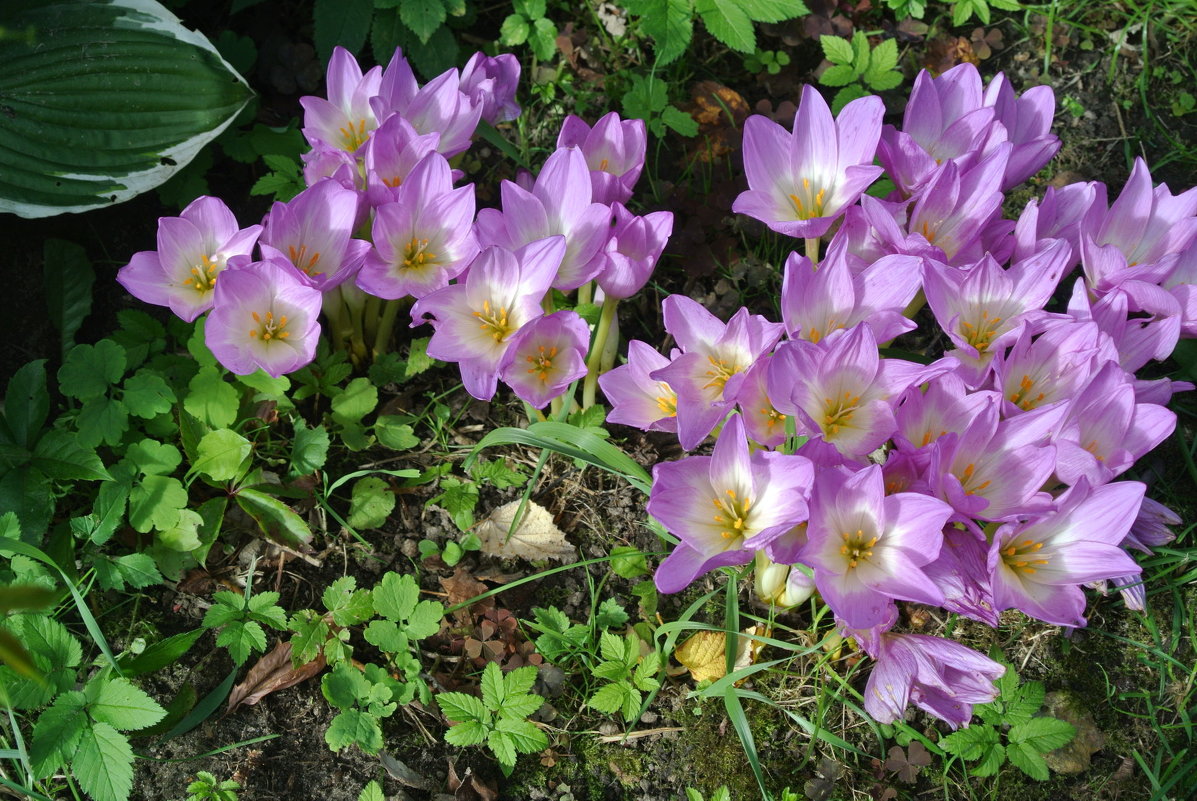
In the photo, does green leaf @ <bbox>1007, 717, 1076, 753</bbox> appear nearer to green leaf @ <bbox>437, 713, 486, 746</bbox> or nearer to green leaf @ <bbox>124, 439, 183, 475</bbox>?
green leaf @ <bbox>437, 713, 486, 746</bbox>

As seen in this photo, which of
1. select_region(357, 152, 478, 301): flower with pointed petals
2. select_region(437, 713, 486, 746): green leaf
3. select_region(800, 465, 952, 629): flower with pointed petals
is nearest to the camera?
select_region(800, 465, 952, 629): flower with pointed petals

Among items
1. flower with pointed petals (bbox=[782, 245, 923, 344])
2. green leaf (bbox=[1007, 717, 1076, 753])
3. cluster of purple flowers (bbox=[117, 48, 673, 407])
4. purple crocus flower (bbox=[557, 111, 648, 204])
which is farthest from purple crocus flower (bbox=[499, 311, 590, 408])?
green leaf (bbox=[1007, 717, 1076, 753])

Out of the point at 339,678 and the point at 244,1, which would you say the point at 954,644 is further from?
the point at 244,1

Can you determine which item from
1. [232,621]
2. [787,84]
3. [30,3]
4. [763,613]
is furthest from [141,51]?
[763,613]

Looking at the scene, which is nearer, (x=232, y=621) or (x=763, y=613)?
(x=232, y=621)

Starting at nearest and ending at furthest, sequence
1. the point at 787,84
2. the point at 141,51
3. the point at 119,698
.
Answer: the point at 119,698, the point at 141,51, the point at 787,84

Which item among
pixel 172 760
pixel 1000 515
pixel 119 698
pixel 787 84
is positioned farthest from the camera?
pixel 787 84
